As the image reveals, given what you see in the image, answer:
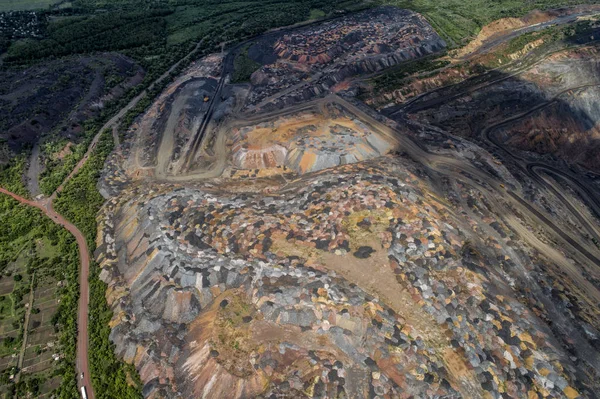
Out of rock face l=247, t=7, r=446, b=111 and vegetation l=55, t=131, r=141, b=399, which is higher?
rock face l=247, t=7, r=446, b=111

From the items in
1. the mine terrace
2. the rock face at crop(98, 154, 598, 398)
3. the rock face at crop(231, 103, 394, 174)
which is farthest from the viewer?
the rock face at crop(231, 103, 394, 174)

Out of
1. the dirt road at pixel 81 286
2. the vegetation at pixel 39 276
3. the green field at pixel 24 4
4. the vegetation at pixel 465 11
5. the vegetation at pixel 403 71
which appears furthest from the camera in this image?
the green field at pixel 24 4

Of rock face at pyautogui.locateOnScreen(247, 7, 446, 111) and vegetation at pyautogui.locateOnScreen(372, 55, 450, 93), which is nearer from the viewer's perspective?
rock face at pyautogui.locateOnScreen(247, 7, 446, 111)

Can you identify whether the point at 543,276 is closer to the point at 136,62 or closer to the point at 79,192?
the point at 79,192

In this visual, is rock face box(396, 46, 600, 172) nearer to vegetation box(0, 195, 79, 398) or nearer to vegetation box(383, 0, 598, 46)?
vegetation box(383, 0, 598, 46)

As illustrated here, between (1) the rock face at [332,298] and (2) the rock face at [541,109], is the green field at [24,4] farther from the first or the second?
(2) the rock face at [541,109]

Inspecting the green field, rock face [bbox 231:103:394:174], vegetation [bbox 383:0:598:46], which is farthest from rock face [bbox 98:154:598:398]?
the green field

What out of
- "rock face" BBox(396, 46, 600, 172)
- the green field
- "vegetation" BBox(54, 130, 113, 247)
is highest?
the green field

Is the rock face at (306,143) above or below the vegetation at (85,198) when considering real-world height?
above

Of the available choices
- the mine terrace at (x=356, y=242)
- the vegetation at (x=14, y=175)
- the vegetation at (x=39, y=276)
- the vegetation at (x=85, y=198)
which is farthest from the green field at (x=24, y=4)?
the vegetation at (x=39, y=276)
